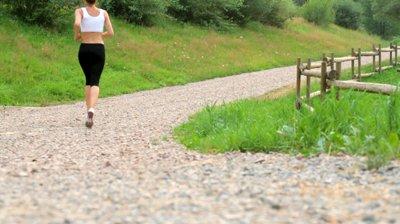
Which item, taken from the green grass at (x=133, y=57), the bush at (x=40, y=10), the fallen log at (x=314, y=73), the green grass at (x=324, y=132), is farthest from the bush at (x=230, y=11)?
the green grass at (x=324, y=132)

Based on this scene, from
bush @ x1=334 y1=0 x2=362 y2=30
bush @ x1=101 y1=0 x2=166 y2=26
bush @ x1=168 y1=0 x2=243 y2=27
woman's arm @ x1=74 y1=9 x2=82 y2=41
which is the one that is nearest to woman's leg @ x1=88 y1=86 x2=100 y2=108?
woman's arm @ x1=74 y1=9 x2=82 y2=41

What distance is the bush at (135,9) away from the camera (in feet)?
109

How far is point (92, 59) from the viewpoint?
11.6 meters

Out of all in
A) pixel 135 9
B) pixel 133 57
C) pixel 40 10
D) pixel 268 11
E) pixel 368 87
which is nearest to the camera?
pixel 368 87

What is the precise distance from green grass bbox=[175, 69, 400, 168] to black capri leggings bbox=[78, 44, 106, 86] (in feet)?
6.92

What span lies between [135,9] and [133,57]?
22.3ft

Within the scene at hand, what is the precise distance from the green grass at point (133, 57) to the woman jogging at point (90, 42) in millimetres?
6928

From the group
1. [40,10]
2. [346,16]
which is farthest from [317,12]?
[40,10]

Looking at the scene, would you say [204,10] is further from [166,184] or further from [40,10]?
[166,184]

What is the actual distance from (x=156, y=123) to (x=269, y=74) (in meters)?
17.3

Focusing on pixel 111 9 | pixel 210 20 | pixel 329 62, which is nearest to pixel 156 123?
pixel 329 62

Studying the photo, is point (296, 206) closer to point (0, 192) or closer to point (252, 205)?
point (252, 205)

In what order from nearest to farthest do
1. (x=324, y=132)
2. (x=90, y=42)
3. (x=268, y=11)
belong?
(x=324, y=132)
(x=90, y=42)
(x=268, y=11)

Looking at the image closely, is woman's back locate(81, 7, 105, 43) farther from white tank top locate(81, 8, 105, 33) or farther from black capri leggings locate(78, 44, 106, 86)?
black capri leggings locate(78, 44, 106, 86)
